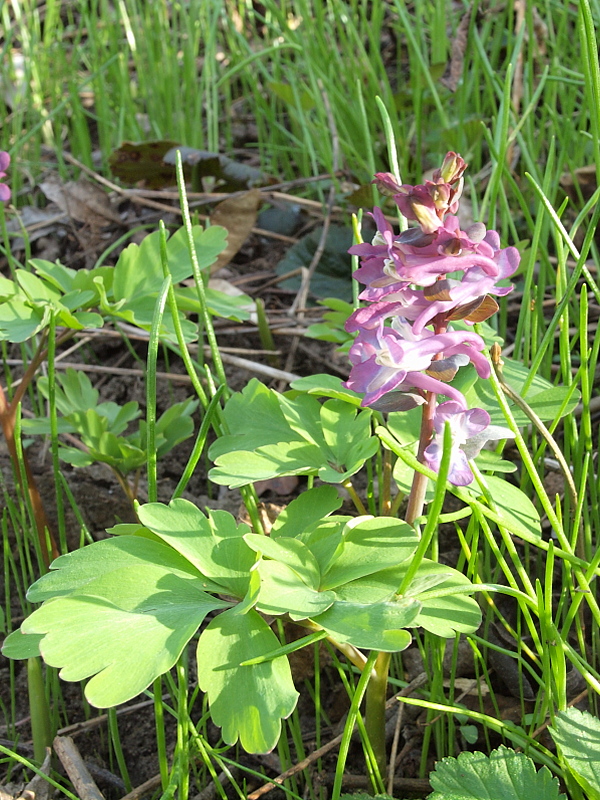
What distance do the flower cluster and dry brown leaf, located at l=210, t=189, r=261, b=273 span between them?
1448 mm

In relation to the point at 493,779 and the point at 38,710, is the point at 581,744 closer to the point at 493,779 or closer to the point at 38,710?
the point at 493,779

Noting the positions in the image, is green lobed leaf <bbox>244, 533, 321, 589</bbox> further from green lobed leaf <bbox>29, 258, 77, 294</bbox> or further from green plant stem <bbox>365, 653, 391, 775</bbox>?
green lobed leaf <bbox>29, 258, 77, 294</bbox>

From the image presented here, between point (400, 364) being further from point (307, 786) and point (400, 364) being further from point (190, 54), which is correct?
point (190, 54)

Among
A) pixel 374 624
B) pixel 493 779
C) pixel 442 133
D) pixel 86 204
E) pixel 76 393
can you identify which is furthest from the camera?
pixel 86 204

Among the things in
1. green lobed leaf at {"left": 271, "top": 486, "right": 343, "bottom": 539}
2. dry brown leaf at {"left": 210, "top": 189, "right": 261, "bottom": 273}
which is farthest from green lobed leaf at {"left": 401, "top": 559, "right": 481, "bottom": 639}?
dry brown leaf at {"left": 210, "top": 189, "right": 261, "bottom": 273}

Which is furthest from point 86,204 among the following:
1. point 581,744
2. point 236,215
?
point 581,744

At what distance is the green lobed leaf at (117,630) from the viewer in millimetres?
713

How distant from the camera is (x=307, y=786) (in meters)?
1.03

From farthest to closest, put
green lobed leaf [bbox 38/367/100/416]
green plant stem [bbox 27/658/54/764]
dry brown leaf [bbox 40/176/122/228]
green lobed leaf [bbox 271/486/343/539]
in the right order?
1. dry brown leaf [bbox 40/176/122/228]
2. green lobed leaf [bbox 38/367/100/416]
3. green plant stem [bbox 27/658/54/764]
4. green lobed leaf [bbox 271/486/343/539]

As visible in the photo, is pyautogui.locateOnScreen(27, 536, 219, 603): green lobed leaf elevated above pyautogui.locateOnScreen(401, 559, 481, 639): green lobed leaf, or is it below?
above

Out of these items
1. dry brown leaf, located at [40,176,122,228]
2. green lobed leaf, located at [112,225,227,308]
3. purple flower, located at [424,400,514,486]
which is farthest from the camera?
dry brown leaf, located at [40,176,122,228]

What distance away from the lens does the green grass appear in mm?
1077

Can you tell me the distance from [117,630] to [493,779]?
Answer: 0.47 m

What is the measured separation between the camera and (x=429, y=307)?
799mm
